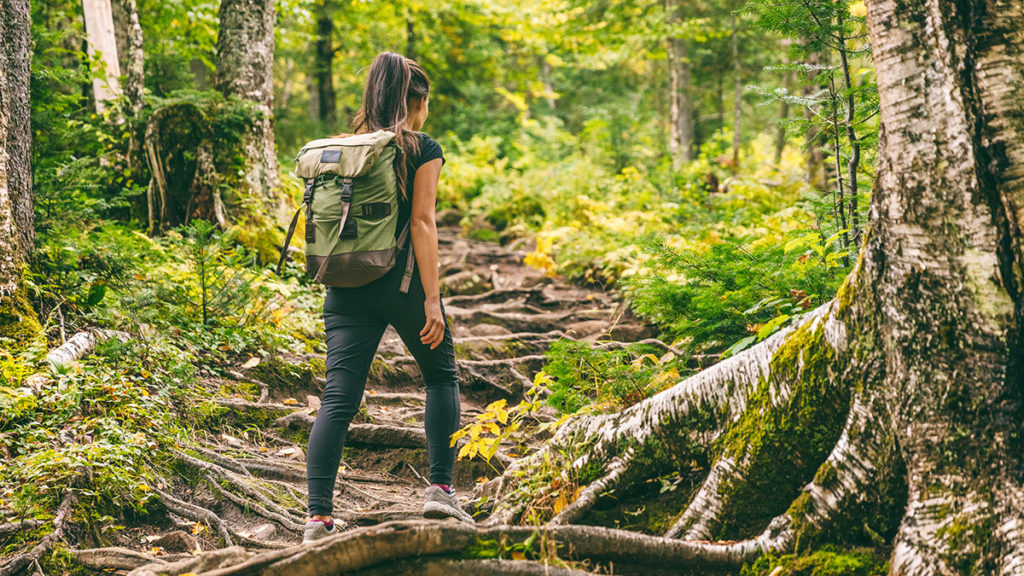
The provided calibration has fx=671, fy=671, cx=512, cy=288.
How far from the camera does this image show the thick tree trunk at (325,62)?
19.1m

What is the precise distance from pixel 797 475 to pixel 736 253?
268 cm

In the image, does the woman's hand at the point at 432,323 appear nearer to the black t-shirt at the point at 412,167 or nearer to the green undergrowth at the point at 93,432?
the black t-shirt at the point at 412,167

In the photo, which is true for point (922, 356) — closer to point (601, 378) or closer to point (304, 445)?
point (601, 378)

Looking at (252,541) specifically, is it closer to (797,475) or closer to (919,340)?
(797,475)

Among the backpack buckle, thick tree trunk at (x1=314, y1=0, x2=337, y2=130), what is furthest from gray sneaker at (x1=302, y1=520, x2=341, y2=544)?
thick tree trunk at (x1=314, y1=0, x2=337, y2=130)

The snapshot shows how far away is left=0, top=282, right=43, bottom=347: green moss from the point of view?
14.7ft

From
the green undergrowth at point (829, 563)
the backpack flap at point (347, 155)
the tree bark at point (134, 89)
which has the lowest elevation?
the green undergrowth at point (829, 563)

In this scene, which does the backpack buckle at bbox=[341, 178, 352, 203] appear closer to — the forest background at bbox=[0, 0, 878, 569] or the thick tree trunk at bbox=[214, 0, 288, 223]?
the forest background at bbox=[0, 0, 878, 569]

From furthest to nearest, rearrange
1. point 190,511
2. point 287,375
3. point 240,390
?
point 287,375, point 240,390, point 190,511

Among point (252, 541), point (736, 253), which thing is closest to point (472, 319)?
point (736, 253)

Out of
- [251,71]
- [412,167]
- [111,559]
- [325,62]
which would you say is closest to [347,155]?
[412,167]

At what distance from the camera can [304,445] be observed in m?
5.28

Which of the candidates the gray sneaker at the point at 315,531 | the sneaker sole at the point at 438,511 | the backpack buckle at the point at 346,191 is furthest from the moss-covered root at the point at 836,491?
the backpack buckle at the point at 346,191

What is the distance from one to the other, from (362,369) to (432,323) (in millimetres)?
420
